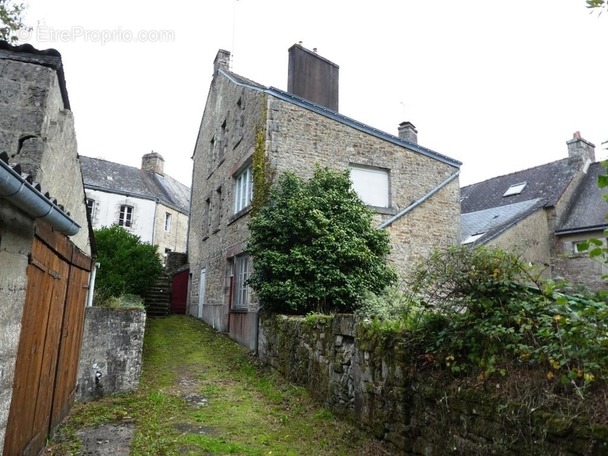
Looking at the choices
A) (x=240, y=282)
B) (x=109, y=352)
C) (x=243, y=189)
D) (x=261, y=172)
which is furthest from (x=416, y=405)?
(x=243, y=189)

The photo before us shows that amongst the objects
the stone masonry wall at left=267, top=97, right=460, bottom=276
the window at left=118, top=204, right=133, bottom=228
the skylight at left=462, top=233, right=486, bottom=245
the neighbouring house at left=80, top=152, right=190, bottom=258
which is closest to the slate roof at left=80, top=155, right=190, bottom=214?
the neighbouring house at left=80, top=152, right=190, bottom=258

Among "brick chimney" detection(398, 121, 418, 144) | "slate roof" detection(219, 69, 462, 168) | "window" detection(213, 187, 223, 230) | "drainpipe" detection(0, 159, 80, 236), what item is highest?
"brick chimney" detection(398, 121, 418, 144)

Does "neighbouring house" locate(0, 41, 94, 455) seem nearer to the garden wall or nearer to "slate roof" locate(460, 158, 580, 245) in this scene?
the garden wall

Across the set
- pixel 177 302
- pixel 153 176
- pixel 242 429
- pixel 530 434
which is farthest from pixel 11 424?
pixel 153 176

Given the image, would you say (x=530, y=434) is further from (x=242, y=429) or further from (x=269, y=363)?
(x=269, y=363)

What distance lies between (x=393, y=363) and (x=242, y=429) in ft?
7.73

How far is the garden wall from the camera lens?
3025 mm

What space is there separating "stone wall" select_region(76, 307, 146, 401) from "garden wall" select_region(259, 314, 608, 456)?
2759 millimetres

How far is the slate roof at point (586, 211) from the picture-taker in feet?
53.8

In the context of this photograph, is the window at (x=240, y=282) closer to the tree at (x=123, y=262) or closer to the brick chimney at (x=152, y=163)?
the tree at (x=123, y=262)

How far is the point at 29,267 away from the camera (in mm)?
3541

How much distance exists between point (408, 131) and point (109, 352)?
13361mm

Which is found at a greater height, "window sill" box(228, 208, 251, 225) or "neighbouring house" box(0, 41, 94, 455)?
"window sill" box(228, 208, 251, 225)

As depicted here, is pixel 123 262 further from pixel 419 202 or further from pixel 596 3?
pixel 596 3
